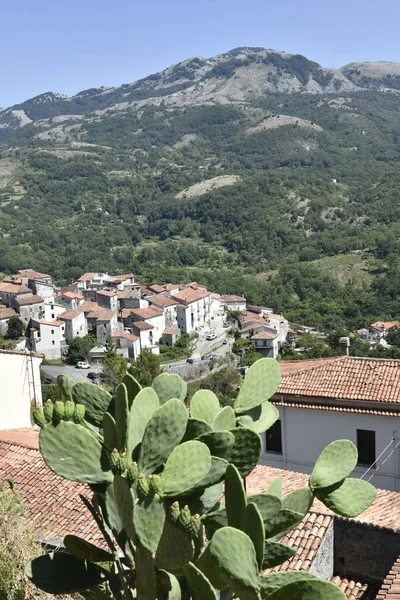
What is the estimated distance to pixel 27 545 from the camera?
5.04 m

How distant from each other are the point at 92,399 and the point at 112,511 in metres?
0.80

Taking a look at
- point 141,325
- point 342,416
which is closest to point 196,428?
point 342,416

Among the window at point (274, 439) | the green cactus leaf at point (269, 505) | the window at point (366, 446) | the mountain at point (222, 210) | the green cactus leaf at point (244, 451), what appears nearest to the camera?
the green cactus leaf at point (269, 505)

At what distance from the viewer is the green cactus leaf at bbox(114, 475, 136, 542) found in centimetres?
304

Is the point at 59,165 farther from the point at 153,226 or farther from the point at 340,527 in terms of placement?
the point at 340,527

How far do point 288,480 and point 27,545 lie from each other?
185 inches

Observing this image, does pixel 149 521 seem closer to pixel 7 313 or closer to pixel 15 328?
pixel 15 328

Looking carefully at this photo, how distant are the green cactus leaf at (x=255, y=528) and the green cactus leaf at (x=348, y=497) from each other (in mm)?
965

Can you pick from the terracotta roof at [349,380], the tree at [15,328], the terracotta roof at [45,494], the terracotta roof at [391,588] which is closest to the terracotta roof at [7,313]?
the tree at [15,328]

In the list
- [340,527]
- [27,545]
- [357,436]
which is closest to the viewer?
[27,545]

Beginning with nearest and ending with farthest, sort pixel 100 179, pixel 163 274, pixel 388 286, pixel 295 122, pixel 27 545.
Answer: pixel 27 545 → pixel 388 286 → pixel 163 274 → pixel 100 179 → pixel 295 122

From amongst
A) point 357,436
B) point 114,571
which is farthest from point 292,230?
point 114,571

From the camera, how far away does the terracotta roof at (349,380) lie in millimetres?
11117

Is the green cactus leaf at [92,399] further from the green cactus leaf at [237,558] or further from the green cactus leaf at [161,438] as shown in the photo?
the green cactus leaf at [237,558]
